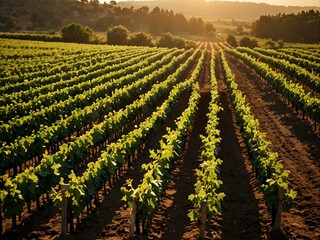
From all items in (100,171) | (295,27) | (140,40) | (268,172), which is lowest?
(100,171)

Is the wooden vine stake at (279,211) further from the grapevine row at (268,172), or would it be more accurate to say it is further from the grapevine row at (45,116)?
the grapevine row at (45,116)

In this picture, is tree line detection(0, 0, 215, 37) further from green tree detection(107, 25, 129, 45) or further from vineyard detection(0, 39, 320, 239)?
vineyard detection(0, 39, 320, 239)

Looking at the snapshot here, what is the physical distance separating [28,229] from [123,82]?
19.4 m

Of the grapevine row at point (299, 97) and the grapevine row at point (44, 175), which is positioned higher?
the grapevine row at point (299, 97)

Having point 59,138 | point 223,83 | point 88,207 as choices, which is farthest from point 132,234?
point 223,83

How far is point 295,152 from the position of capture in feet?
49.4

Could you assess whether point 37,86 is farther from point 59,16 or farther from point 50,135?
point 59,16

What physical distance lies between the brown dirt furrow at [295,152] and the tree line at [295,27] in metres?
77.8

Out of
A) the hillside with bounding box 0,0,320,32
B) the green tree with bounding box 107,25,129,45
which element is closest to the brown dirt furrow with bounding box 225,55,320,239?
the green tree with bounding box 107,25,129,45

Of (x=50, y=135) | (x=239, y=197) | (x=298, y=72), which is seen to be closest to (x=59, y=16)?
(x=298, y=72)

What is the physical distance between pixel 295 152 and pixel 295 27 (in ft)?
311

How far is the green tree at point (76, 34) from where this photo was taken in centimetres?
8388

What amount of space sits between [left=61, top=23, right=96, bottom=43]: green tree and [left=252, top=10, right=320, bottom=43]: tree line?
5369cm

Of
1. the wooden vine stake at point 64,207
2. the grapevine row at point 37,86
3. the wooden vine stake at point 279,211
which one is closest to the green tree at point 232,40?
the grapevine row at point 37,86
